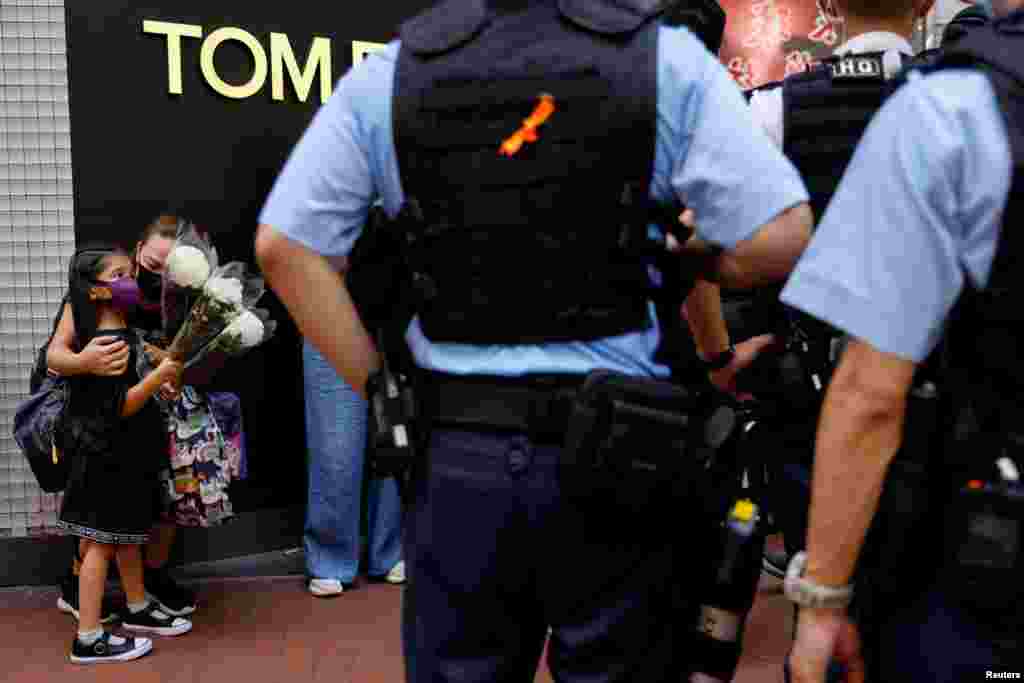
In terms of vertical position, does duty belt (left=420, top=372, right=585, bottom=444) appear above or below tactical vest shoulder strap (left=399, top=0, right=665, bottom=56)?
below

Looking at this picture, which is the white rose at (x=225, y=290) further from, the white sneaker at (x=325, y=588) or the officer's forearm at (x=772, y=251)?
the officer's forearm at (x=772, y=251)

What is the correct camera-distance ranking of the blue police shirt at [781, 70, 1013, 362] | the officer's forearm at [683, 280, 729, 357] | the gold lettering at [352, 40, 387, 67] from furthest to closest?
the gold lettering at [352, 40, 387, 67], the officer's forearm at [683, 280, 729, 357], the blue police shirt at [781, 70, 1013, 362]

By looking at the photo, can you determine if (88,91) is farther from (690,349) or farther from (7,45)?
(690,349)

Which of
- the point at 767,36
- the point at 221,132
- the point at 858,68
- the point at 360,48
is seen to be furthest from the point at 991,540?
the point at 767,36

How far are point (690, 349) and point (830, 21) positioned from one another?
507 cm

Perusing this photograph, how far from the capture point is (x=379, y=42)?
19.1 ft

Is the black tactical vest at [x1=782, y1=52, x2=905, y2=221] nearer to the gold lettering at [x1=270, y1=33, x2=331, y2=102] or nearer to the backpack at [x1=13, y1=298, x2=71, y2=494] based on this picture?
the backpack at [x1=13, y1=298, x2=71, y2=494]

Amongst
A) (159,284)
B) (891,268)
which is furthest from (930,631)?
(159,284)

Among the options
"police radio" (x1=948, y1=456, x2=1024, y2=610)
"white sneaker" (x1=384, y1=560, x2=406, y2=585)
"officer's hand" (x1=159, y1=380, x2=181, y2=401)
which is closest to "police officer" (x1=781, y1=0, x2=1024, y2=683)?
"police radio" (x1=948, y1=456, x2=1024, y2=610)

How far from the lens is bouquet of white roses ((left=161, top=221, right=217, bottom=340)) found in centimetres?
445

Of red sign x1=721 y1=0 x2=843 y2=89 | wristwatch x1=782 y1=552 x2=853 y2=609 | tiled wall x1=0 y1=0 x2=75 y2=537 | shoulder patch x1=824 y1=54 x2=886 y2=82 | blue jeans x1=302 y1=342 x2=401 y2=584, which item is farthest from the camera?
red sign x1=721 y1=0 x2=843 y2=89

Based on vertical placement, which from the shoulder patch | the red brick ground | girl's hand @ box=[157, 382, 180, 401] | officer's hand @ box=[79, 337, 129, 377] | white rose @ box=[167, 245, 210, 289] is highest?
the shoulder patch

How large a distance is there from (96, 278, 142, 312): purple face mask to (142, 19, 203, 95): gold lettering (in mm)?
1223

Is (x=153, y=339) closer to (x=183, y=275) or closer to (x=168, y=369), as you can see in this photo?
(x=168, y=369)
